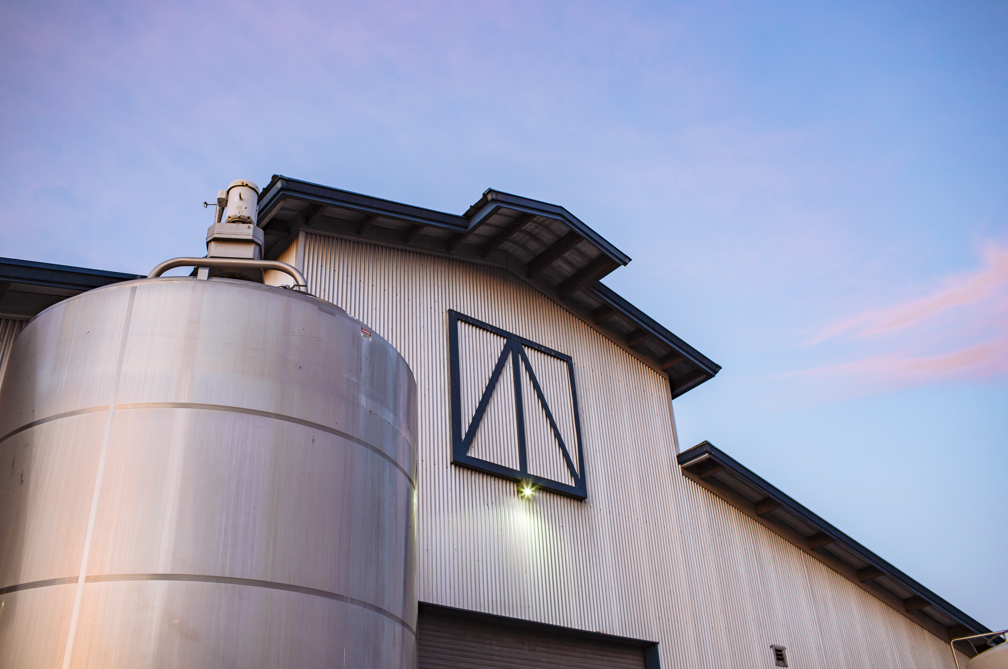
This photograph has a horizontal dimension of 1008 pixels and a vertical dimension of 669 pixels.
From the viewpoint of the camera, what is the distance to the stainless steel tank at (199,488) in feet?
23.9

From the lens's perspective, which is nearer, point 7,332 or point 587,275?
point 7,332

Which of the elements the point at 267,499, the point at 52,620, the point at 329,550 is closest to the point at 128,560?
the point at 52,620

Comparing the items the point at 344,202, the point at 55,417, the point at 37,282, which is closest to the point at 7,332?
the point at 37,282

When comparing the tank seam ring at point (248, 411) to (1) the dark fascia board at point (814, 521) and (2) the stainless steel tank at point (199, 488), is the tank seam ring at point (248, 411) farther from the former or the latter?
(1) the dark fascia board at point (814, 521)

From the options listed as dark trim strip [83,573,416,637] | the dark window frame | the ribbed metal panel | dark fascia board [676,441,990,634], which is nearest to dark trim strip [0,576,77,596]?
dark trim strip [83,573,416,637]

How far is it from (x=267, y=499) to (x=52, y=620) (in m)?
1.94

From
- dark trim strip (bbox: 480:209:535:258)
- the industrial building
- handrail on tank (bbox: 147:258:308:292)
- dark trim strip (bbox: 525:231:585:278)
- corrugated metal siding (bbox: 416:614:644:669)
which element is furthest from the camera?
dark trim strip (bbox: 525:231:585:278)

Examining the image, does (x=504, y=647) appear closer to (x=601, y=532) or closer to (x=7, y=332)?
(x=601, y=532)

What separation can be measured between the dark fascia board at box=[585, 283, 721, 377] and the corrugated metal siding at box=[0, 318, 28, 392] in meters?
11.7

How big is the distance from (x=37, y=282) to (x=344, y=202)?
530cm

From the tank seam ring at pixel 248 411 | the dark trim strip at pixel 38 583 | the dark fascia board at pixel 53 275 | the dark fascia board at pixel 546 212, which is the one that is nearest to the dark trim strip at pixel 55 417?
the tank seam ring at pixel 248 411

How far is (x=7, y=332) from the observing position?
13797 millimetres

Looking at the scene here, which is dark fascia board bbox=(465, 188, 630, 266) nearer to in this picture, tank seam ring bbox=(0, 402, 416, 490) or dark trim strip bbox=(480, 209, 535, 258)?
dark trim strip bbox=(480, 209, 535, 258)

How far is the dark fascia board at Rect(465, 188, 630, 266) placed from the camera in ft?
58.3
